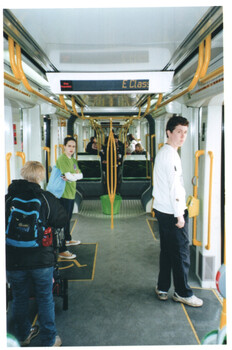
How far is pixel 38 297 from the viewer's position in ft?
7.91

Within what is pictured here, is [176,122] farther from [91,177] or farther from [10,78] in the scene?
[91,177]

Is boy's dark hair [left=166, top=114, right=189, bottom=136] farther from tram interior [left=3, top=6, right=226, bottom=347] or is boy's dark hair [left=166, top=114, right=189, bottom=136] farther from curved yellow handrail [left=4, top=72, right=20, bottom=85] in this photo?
curved yellow handrail [left=4, top=72, right=20, bottom=85]

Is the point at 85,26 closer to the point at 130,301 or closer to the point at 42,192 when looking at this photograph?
the point at 42,192

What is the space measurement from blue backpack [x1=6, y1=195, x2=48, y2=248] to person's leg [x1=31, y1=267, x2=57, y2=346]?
0.34m

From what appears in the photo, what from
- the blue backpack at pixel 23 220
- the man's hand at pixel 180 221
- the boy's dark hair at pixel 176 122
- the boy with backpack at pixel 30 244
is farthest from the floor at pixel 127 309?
the boy's dark hair at pixel 176 122

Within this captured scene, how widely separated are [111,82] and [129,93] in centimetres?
28

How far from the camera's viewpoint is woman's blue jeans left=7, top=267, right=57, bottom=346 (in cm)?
234

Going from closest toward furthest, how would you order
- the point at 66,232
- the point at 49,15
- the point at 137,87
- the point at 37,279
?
1. the point at 49,15
2. the point at 37,279
3. the point at 137,87
4. the point at 66,232

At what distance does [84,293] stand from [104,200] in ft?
11.9

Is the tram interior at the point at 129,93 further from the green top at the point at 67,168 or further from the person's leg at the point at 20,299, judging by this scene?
the green top at the point at 67,168

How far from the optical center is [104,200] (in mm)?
6996

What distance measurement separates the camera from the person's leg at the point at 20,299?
7.73 feet

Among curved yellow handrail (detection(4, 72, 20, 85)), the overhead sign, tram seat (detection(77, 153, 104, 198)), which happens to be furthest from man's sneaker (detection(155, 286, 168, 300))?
tram seat (detection(77, 153, 104, 198))

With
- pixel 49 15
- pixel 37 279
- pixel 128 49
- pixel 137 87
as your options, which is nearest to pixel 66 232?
pixel 37 279
